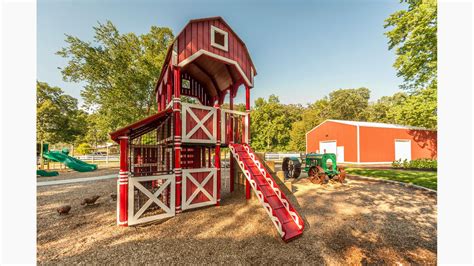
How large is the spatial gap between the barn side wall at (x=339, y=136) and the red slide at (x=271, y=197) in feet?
60.7

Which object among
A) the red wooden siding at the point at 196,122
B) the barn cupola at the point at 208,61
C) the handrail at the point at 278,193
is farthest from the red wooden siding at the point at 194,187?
the barn cupola at the point at 208,61

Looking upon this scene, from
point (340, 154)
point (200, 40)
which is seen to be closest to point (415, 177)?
point (340, 154)

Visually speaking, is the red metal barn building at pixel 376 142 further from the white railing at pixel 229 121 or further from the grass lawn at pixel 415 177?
the white railing at pixel 229 121

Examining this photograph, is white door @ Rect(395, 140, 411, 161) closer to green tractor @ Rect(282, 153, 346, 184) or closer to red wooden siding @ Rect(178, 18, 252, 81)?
green tractor @ Rect(282, 153, 346, 184)

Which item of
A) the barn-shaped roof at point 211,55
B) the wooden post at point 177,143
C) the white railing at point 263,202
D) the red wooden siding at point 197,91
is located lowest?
the white railing at point 263,202

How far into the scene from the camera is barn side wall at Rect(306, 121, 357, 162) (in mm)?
20688

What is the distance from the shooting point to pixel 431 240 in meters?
4.17

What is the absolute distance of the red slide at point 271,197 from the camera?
4.39 meters

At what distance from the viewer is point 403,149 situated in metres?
21.8

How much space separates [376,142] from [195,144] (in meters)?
22.4

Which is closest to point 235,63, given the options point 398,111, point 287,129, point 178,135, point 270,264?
point 178,135

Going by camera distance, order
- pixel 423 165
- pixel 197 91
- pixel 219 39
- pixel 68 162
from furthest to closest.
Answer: pixel 68 162
pixel 423 165
pixel 197 91
pixel 219 39

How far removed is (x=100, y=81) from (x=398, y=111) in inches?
1203

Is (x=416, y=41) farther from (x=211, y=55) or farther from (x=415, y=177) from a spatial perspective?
(x=211, y=55)
